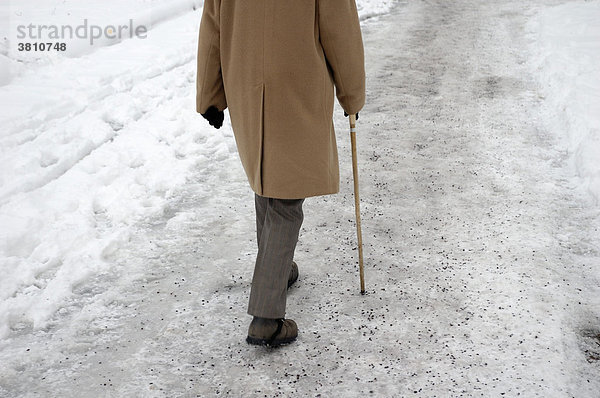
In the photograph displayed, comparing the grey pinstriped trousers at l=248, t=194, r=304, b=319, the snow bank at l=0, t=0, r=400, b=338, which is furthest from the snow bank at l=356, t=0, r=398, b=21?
the grey pinstriped trousers at l=248, t=194, r=304, b=319

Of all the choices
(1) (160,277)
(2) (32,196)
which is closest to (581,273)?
(1) (160,277)

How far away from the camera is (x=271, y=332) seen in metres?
3.00

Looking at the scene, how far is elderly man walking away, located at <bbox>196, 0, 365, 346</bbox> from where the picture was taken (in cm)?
268

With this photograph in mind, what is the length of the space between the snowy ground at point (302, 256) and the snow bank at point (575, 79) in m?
0.16

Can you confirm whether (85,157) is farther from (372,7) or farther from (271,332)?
(372,7)

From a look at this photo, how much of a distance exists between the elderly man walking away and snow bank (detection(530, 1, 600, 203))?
98.7 inches

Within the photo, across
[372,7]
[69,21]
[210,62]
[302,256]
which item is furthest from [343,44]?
[372,7]

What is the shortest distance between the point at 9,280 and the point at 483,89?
5.55m

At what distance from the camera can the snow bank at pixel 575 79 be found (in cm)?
486

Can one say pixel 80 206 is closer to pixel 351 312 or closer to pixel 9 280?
pixel 9 280

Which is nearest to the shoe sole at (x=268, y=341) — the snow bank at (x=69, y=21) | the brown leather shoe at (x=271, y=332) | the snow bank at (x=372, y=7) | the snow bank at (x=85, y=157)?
the brown leather shoe at (x=271, y=332)

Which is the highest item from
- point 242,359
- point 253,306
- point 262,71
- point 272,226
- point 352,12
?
point 352,12

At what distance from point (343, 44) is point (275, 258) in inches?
43.9

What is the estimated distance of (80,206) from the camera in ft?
13.7
